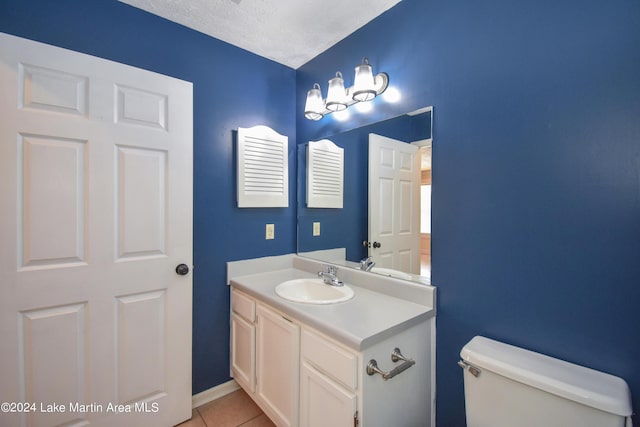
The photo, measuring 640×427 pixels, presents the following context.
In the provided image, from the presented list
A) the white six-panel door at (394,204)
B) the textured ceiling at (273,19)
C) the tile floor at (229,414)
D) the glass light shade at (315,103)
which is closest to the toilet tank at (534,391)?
the white six-panel door at (394,204)

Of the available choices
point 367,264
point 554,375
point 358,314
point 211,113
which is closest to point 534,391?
point 554,375

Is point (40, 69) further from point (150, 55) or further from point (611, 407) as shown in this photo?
point (611, 407)

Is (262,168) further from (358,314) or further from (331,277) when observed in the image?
(358,314)

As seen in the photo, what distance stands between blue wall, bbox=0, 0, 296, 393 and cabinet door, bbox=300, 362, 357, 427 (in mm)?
844

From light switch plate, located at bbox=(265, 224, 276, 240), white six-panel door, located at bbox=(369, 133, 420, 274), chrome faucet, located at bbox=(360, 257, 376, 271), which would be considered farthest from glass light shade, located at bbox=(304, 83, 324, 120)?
chrome faucet, located at bbox=(360, 257, 376, 271)

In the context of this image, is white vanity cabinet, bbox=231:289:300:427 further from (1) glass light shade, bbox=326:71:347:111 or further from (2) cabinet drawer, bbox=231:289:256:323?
(1) glass light shade, bbox=326:71:347:111

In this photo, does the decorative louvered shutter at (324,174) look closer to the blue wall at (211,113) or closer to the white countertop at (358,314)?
the blue wall at (211,113)

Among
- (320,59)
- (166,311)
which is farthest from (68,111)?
(320,59)

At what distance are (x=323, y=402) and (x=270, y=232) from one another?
1.17 meters

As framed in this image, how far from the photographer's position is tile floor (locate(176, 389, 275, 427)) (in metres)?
1.63

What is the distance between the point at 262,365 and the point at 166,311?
0.61 meters

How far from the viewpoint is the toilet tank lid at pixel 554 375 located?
31.8 inches

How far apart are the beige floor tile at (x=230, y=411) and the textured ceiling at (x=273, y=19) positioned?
2350mm

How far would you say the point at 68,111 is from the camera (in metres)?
1.28
